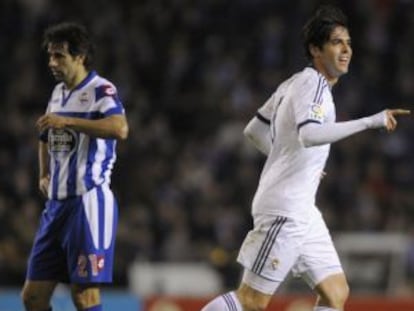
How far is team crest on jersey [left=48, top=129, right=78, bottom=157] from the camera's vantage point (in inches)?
326

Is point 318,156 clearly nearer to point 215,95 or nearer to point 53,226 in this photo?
point 53,226

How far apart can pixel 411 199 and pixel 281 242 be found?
8.68 metres

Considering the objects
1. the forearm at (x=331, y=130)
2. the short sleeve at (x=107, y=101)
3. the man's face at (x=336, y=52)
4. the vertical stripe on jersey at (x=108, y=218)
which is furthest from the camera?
the vertical stripe on jersey at (x=108, y=218)

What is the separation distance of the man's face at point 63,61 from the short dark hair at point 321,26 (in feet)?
4.25

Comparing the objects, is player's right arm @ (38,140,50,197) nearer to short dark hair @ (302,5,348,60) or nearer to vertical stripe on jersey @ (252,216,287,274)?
vertical stripe on jersey @ (252,216,287,274)

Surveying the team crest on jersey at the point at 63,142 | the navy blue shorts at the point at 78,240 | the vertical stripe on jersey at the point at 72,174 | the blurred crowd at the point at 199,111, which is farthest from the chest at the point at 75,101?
the blurred crowd at the point at 199,111

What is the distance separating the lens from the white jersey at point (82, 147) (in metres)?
8.26

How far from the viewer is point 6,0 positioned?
1834 cm

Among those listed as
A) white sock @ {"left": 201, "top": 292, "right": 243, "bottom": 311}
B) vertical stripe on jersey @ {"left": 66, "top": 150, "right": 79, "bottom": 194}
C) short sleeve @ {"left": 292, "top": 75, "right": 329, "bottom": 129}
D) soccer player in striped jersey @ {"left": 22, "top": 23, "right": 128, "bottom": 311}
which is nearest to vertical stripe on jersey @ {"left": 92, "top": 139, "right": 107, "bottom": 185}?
soccer player in striped jersey @ {"left": 22, "top": 23, "right": 128, "bottom": 311}

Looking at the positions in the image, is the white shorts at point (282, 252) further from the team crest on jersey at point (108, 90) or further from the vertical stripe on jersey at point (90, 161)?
the team crest on jersey at point (108, 90)

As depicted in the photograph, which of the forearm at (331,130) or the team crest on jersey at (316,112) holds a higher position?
the team crest on jersey at (316,112)

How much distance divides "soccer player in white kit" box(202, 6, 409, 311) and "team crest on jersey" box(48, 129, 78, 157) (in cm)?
109

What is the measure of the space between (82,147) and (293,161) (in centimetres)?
121

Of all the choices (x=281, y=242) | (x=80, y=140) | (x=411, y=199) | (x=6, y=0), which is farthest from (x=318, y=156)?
(x=6, y=0)
